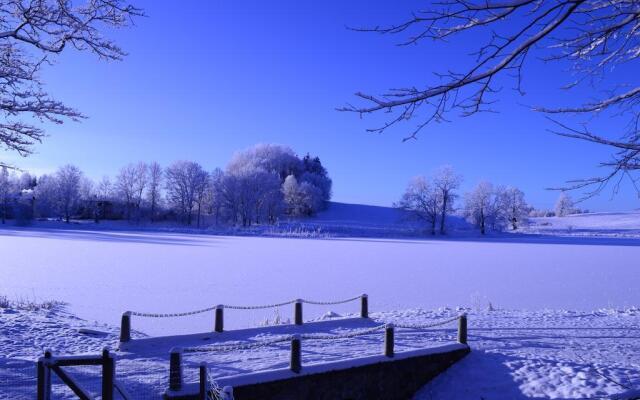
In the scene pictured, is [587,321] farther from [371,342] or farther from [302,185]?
[302,185]

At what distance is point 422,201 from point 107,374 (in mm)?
62772

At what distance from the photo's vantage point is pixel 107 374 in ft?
17.8

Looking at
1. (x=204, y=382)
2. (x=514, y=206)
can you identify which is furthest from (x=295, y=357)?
(x=514, y=206)

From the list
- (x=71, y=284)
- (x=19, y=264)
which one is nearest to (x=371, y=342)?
(x=71, y=284)

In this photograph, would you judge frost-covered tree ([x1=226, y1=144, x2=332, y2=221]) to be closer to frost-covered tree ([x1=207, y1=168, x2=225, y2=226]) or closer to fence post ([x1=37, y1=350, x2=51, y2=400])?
frost-covered tree ([x1=207, y1=168, x2=225, y2=226])

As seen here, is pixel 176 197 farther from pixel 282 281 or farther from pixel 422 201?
pixel 282 281

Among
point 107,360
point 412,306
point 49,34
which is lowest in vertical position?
point 412,306

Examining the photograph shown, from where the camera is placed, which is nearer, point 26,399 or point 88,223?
point 26,399

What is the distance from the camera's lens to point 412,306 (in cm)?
1445

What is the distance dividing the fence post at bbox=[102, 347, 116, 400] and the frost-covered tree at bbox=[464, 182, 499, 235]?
6484 cm

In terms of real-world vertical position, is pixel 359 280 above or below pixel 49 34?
below

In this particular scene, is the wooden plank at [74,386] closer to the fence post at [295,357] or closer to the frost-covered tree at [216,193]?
the fence post at [295,357]

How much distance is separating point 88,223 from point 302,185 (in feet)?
113

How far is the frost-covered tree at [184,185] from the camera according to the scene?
7000 cm
